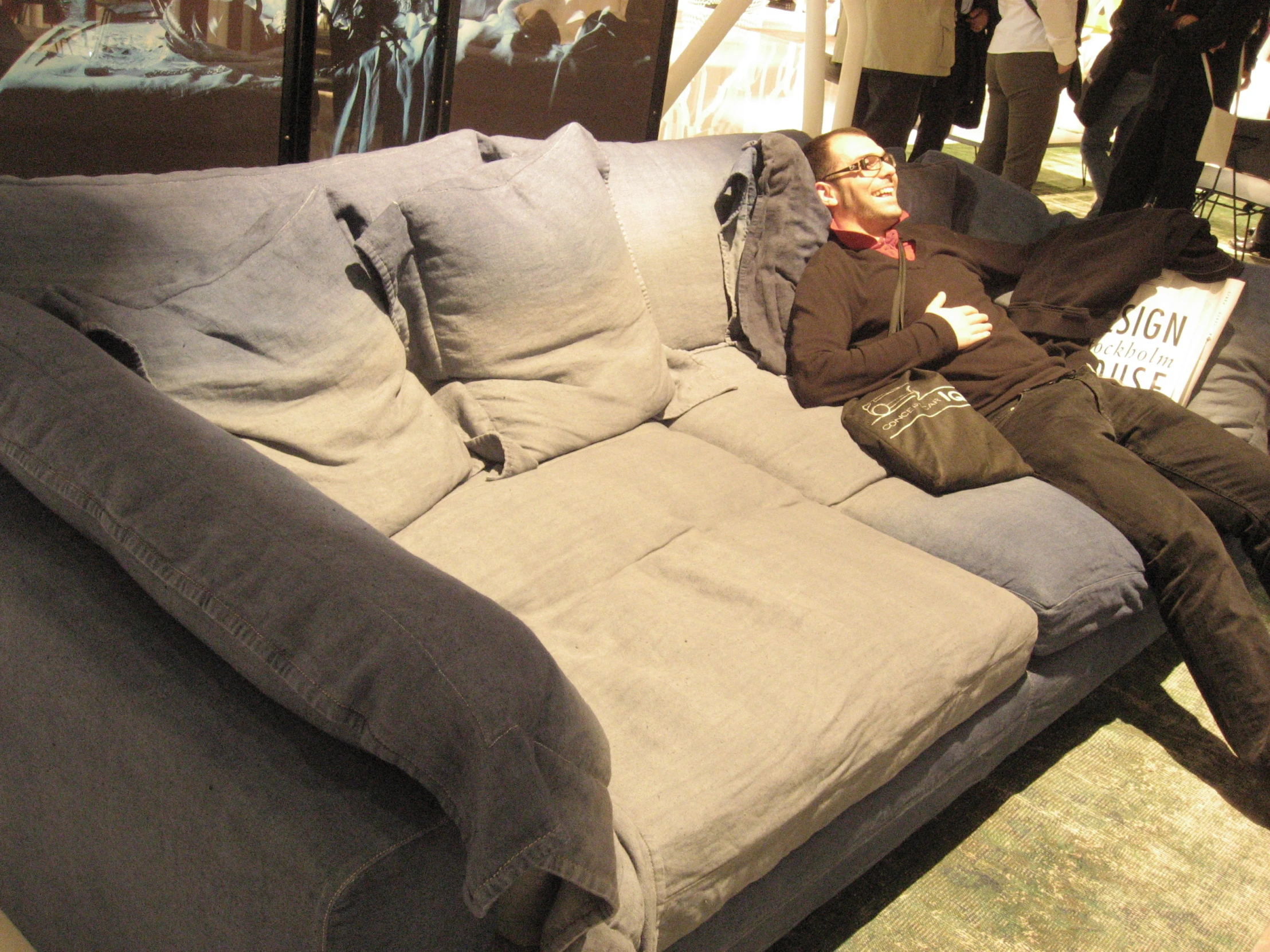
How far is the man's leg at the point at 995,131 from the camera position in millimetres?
5023

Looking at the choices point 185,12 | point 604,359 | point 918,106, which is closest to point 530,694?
point 604,359

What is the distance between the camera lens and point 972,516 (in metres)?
1.98

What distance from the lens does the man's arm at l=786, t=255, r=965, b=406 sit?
231 centimetres

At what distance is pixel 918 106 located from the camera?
16.3 feet

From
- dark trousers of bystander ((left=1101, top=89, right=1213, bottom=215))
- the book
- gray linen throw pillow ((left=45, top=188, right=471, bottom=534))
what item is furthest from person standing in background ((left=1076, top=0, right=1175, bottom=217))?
gray linen throw pillow ((left=45, top=188, right=471, bottom=534))

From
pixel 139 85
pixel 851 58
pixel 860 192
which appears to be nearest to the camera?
pixel 139 85

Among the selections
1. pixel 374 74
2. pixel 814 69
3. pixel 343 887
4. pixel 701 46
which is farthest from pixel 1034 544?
pixel 814 69

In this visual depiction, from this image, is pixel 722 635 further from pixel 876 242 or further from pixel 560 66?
pixel 560 66

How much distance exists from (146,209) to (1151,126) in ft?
13.2

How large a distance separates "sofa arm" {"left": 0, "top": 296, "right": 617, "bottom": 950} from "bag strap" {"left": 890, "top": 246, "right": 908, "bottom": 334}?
1580 millimetres

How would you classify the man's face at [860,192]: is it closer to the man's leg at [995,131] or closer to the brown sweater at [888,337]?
the brown sweater at [888,337]

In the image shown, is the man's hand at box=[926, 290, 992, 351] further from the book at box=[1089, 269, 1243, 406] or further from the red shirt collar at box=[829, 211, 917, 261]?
the book at box=[1089, 269, 1243, 406]

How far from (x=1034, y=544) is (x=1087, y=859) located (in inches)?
21.3

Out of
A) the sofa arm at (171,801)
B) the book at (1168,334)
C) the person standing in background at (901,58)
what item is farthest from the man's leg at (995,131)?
the sofa arm at (171,801)
